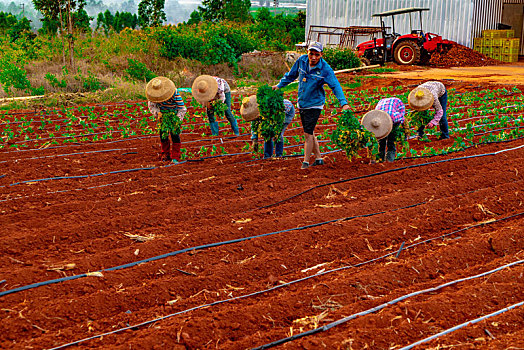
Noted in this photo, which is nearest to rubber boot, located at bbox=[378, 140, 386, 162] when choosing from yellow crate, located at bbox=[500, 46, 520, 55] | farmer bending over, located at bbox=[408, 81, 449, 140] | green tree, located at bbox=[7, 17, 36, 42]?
farmer bending over, located at bbox=[408, 81, 449, 140]

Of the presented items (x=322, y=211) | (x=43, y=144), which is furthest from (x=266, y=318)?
(x=43, y=144)

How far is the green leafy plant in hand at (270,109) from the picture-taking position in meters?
7.03

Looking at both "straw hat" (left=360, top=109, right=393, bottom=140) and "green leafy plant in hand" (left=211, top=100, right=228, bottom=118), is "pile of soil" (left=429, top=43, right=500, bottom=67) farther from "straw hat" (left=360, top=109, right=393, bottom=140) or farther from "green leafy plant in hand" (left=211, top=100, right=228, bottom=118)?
"straw hat" (left=360, top=109, right=393, bottom=140)

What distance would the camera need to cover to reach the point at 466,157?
7.35 meters

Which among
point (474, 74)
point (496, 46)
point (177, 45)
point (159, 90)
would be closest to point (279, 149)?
point (159, 90)

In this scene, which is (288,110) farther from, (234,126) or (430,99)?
(234,126)

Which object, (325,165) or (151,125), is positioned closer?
(325,165)

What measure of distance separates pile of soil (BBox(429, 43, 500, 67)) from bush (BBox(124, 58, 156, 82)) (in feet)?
31.5

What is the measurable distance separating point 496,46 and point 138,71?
12.7 m

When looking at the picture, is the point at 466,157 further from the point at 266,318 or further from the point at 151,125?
the point at 151,125

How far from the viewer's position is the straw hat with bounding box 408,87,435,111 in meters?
7.50

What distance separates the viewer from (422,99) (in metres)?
7.55

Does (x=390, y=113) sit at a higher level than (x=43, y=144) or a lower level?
higher

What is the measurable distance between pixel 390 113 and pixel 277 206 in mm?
2070
